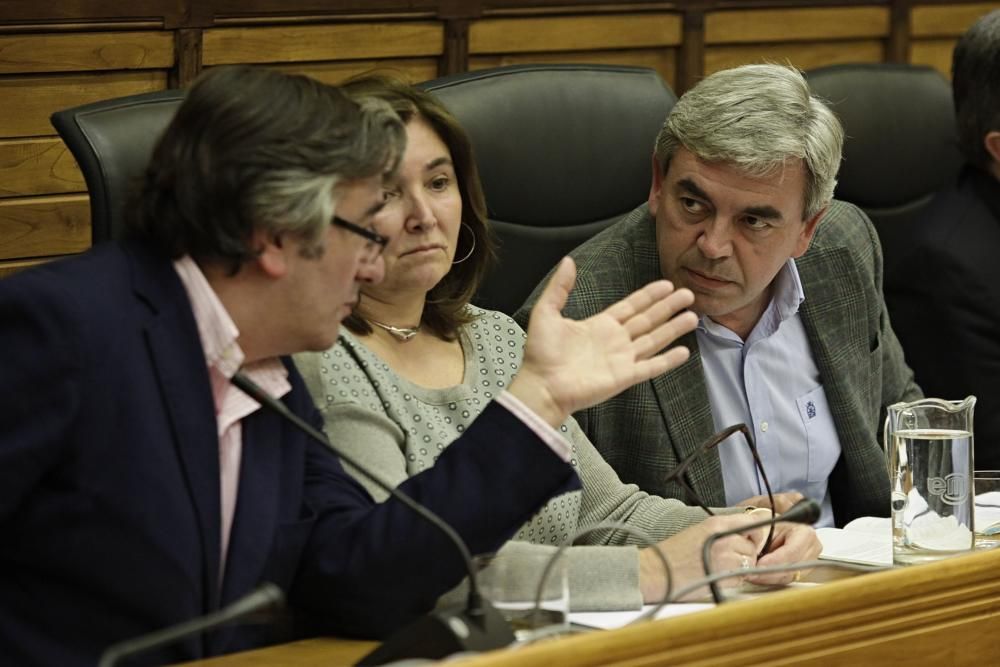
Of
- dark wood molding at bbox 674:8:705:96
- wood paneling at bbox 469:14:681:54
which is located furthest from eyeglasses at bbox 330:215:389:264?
dark wood molding at bbox 674:8:705:96

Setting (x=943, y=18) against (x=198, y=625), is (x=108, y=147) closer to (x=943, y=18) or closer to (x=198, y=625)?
(x=198, y=625)

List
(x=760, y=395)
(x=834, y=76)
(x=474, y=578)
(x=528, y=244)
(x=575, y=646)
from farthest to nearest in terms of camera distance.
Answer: (x=834, y=76) < (x=528, y=244) < (x=760, y=395) < (x=474, y=578) < (x=575, y=646)

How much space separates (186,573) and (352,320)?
56 cm

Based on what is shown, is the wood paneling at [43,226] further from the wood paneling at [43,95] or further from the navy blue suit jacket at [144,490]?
the navy blue suit jacket at [144,490]

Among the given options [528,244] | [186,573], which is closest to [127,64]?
[528,244]

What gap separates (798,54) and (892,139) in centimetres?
56

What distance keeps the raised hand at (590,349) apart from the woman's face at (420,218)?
0.32m

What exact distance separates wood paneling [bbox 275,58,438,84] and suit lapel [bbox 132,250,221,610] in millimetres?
1399

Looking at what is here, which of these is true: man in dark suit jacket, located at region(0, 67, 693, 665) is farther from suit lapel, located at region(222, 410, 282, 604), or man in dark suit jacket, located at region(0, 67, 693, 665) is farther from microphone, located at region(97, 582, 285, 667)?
microphone, located at region(97, 582, 285, 667)

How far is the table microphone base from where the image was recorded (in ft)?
4.50

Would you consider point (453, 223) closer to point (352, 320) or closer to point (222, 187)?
point (352, 320)

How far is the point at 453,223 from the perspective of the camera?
6.80 ft

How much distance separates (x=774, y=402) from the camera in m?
2.37

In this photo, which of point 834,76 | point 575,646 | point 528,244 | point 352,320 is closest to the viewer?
point 575,646
